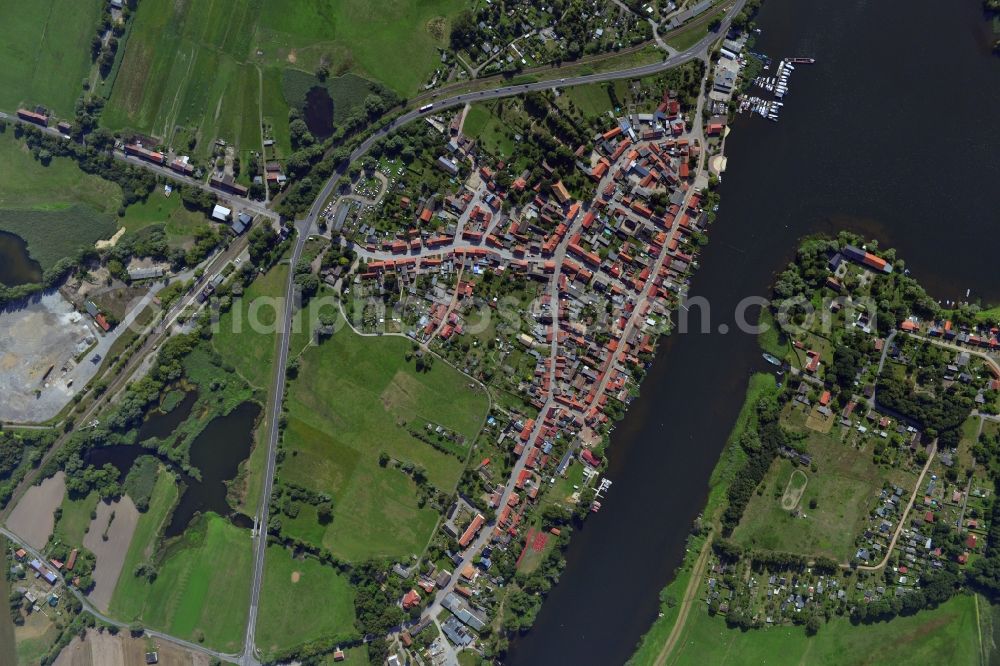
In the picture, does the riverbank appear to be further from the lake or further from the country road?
the lake

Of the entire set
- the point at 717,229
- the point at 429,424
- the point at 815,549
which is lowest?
the point at 429,424

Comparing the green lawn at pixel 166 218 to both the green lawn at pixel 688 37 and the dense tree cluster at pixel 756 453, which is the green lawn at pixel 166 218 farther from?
the dense tree cluster at pixel 756 453

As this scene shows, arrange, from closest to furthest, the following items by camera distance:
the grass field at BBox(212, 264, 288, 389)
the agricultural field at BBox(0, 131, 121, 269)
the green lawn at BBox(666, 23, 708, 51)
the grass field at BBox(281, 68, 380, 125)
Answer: the green lawn at BBox(666, 23, 708, 51) → the grass field at BBox(281, 68, 380, 125) → the grass field at BBox(212, 264, 288, 389) → the agricultural field at BBox(0, 131, 121, 269)

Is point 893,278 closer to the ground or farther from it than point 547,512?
farther from it

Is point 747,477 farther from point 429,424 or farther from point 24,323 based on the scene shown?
point 24,323

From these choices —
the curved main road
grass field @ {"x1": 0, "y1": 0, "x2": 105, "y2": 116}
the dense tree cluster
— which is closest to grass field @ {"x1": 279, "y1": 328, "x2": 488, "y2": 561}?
the curved main road

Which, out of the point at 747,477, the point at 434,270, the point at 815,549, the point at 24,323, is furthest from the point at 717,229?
the point at 24,323

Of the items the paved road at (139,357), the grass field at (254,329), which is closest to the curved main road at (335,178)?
the grass field at (254,329)

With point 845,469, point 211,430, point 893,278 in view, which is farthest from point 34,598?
point 893,278
